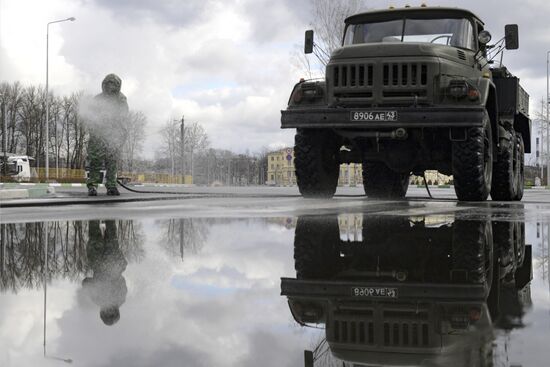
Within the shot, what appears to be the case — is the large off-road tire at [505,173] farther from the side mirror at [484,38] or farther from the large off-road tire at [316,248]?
the large off-road tire at [316,248]

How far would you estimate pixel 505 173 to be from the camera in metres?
11.4

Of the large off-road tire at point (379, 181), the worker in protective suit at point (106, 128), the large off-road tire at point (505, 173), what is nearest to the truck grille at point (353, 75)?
the large off-road tire at point (505, 173)

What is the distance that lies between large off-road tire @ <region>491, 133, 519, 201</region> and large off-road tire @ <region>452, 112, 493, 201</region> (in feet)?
5.84

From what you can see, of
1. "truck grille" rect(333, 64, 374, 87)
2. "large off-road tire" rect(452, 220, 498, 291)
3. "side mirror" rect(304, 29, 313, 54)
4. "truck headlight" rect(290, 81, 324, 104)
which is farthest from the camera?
"side mirror" rect(304, 29, 313, 54)

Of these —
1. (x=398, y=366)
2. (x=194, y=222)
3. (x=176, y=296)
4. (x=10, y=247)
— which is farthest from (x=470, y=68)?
(x=398, y=366)

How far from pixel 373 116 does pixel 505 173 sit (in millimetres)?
3656

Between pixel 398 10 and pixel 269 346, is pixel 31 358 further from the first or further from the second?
pixel 398 10

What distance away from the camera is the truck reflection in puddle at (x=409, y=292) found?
1886 mm

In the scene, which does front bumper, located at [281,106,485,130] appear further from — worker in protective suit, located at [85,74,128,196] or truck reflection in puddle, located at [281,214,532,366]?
worker in protective suit, located at [85,74,128,196]

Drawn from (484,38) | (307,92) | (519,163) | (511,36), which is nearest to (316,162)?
(307,92)

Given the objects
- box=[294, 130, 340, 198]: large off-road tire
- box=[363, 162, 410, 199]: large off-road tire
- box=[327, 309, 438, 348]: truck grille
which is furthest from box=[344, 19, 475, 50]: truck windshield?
box=[327, 309, 438, 348]: truck grille

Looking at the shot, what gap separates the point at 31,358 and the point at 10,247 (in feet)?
8.83

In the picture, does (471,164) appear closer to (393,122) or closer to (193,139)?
(393,122)

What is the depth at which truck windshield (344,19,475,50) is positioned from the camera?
396 inches
